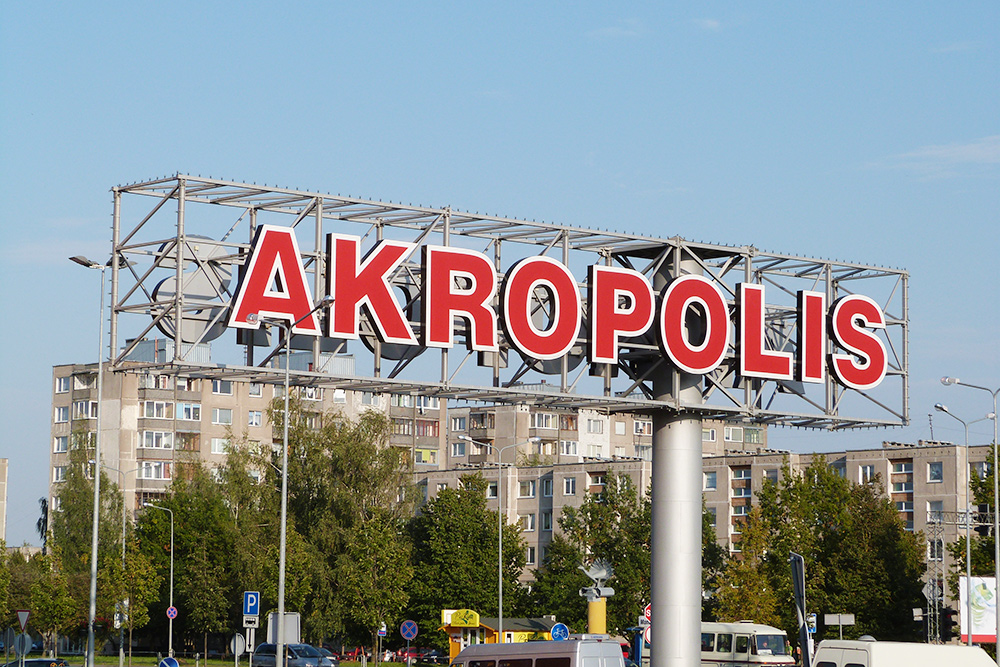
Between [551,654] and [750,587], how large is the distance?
152 feet

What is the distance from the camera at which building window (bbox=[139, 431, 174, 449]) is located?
120250mm

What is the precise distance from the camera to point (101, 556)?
91000 mm

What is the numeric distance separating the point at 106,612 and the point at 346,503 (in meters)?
17.4

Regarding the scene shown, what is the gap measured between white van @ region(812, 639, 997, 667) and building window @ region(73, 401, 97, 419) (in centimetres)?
9989

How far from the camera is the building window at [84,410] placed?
12031 centimetres

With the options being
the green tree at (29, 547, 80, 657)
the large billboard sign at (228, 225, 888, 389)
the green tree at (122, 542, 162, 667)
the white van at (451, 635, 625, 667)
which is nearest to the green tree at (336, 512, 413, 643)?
the green tree at (29, 547, 80, 657)

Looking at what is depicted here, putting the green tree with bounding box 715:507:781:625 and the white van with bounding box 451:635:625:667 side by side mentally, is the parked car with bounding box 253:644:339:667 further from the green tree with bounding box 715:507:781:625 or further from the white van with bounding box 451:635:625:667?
the white van with bounding box 451:635:625:667

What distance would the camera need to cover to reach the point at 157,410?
398ft

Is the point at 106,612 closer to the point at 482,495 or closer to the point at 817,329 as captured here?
the point at 482,495

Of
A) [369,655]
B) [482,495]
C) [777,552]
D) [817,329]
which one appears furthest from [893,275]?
[369,655]

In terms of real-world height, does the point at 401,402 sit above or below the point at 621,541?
above

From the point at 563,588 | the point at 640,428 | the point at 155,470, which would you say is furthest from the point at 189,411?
the point at 640,428

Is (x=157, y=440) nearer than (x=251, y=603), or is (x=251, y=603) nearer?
(x=251, y=603)

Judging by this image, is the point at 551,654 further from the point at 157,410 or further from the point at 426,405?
the point at 426,405
